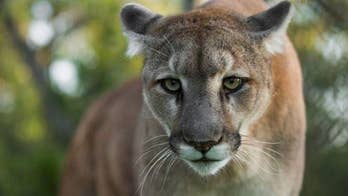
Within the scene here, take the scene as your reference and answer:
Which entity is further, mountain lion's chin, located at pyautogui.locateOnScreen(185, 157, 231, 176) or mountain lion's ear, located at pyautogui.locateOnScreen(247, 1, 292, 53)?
mountain lion's ear, located at pyautogui.locateOnScreen(247, 1, 292, 53)

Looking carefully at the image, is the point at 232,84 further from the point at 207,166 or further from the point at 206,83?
the point at 207,166

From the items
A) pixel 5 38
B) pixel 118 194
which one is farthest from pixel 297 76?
pixel 5 38

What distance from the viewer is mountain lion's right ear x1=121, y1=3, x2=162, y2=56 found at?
30.1 ft

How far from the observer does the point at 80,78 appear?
1912 centimetres

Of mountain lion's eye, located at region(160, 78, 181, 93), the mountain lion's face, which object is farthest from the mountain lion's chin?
mountain lion's eye, located at region(160, 78, 181, 93)

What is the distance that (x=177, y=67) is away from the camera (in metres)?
8.47

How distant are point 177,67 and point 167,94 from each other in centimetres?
31

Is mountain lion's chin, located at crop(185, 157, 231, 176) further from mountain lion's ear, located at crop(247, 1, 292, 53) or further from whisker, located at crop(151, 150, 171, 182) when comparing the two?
mountain lion's ear, located at crop(247, 1, 292, 53)

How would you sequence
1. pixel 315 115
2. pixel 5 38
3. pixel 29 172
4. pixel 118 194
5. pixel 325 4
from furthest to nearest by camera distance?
pixel 5 38, pixel 29 172, pixel 118 194, pixel 315 115, pixel 325 4

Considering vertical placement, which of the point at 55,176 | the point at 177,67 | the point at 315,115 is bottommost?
the point at 55,176

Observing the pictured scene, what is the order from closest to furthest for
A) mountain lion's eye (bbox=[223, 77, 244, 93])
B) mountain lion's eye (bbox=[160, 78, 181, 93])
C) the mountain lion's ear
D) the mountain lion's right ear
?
mountain lion's eye (bbox=[223, 77, 244, 93]) → mountain lion's eye (bbox=[160, 78, 181, 93]) → the mountain lion's ear → the mountain lion's right ear

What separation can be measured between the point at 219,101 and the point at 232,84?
0.21 meters

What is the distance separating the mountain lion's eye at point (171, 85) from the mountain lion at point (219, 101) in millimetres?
11

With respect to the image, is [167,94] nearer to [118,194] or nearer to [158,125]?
[158,125]
